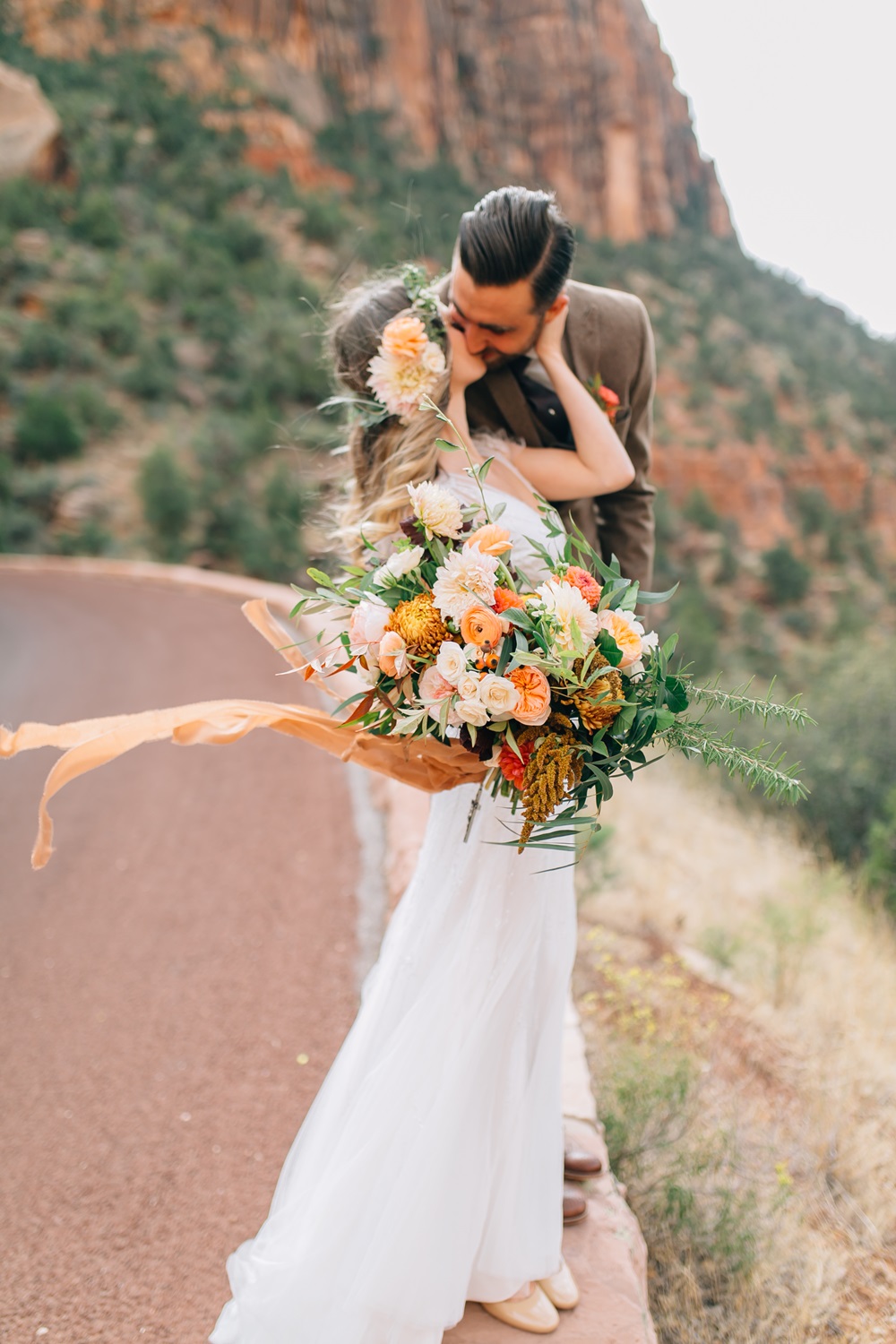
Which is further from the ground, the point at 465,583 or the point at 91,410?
the point at 465,583

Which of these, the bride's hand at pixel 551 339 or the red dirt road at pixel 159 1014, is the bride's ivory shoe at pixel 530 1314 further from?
the bride's hand at pixel 551 339

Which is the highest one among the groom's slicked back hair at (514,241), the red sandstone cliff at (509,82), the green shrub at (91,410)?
the red sandstone cliff at (509,82)

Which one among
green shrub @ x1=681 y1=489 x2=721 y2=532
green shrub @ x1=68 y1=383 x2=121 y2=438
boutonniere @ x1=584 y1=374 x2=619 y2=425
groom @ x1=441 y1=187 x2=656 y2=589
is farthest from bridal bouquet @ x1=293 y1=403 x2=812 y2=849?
green shrub @ x1=681 y1=489 x2=721 y2=532

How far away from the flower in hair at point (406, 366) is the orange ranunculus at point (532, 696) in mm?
710

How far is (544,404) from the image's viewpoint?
2.08m

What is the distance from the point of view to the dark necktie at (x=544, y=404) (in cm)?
208

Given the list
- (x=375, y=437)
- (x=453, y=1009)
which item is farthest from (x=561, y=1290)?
(x=375, y=437)

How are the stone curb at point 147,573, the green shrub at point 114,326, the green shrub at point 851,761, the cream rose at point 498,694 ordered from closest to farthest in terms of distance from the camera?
the cream rose at point 498,694 < the green shrub at point 851,761 < the stone curb at point 147,573 < the green shrub at point 114,326

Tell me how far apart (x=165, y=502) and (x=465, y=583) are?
15500mm

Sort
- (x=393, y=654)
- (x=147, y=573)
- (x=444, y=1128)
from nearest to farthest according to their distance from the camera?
(x=393, y=654) → (x=444, y=1128) → (x=147, y=573)

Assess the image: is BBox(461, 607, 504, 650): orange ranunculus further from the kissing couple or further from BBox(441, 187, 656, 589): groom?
BBox(441, 187, 656, 589): groom

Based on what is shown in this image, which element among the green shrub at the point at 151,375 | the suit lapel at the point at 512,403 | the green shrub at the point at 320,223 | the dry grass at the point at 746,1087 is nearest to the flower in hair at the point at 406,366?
the suit lapel at the point at 512,403

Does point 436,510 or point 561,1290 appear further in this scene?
point 561,1290

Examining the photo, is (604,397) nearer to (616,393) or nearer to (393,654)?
(616,393)
